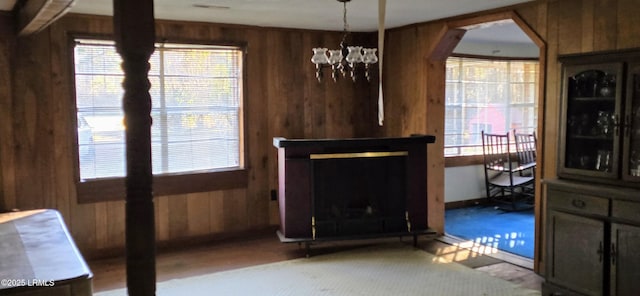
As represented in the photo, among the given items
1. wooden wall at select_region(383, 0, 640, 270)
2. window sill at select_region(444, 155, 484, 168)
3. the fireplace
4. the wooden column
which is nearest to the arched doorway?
wooden wall at select_region(383, 0, 640, 270)

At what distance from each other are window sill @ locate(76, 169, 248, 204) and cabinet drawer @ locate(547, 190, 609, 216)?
284 cm

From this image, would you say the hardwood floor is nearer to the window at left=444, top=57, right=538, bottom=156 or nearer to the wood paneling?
the wood paneling

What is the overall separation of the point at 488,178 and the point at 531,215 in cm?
83

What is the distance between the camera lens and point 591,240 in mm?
3332

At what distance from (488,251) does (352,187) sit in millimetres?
1325

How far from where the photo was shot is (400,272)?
4195 millimetres

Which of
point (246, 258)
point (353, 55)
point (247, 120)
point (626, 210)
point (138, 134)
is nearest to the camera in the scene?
point (138, 134)

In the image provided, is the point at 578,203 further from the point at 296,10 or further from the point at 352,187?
the point at 296,10

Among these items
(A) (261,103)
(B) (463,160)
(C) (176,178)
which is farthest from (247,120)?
(B) (463,160)

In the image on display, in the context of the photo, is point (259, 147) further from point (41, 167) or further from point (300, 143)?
point (41, 167)

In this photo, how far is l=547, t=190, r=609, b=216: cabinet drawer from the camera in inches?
129

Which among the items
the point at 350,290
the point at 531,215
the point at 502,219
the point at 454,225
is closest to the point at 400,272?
the point at 350,290

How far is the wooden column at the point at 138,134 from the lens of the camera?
5.56 ft

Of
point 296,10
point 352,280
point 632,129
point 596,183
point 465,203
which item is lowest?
point 352,280
